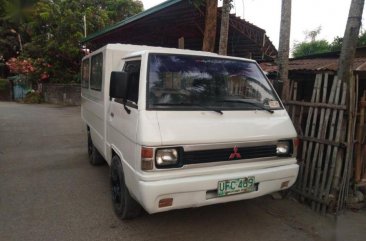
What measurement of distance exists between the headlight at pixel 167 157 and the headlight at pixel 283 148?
1205 millimetres

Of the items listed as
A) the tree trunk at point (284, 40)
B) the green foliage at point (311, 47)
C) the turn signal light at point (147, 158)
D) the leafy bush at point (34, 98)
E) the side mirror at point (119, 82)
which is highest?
the green foliage at point (311, 47)

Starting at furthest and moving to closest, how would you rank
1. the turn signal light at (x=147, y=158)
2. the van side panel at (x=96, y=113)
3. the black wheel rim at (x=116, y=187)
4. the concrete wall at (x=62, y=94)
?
the concrete wall at (x=62, y=94), the van side panel at (x=96, y=113), the black wheel rim at (x=116, y=187), the turn signal light at (x=147, y=158)

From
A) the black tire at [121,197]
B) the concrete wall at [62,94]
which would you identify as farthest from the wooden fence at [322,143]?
the concrete wall at [62,94]

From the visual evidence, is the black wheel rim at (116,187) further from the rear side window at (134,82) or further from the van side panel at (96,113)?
the rear side window at (134,82)

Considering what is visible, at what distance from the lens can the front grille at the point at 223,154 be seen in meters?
3.15

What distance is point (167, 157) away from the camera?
310 centimetres

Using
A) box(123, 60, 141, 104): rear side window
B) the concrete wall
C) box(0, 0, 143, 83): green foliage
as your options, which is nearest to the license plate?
box(123, 60, 141, 104): rear side window

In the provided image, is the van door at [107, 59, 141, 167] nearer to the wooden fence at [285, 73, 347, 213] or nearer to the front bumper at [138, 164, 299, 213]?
the front bumper at [138, 164, 299, 213]

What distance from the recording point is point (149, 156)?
3020 millimetres

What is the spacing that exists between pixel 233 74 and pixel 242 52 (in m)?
9.85

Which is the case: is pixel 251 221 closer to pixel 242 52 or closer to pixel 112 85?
pixel 112 85

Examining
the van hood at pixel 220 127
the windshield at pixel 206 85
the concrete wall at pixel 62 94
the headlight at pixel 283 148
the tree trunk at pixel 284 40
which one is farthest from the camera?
the concrete wall at pixel 62 94

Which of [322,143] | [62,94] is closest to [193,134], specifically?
[322,143]

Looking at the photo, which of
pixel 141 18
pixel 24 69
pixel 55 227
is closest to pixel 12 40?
pixel 24 69
